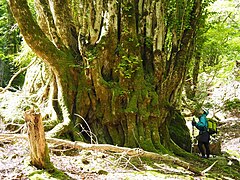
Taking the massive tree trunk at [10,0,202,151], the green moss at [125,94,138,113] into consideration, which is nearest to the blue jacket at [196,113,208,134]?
the massive tree trunk at [10,0,202,151]

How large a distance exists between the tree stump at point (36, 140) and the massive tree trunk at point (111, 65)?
6.39ft

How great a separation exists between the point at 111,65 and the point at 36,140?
10.5ft

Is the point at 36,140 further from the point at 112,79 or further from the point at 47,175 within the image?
the point at 112,79

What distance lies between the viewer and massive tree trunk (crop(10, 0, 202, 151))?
6410 millimetres

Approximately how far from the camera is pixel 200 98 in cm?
1504

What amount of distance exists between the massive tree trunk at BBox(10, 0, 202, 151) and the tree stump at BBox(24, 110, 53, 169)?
1.95 m

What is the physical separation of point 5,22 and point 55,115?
1043 cm

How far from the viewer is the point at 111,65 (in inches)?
265

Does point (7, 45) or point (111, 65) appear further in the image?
point (7, 45)

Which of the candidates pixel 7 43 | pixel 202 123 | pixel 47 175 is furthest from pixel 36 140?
pixel 7 43

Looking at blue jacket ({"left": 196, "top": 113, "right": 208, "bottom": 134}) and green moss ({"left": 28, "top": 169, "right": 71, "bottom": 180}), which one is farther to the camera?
blue jacket ({"left": 196, "top": 113, "right": 208, "bottom": 134})

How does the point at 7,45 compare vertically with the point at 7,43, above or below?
below

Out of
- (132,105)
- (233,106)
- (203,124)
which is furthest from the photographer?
(233,106)

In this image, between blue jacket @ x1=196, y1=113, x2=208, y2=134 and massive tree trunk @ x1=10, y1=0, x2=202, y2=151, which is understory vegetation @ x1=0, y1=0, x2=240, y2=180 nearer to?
massive tree trunk @ x1=10, y1=0, x2=202, y2=151
